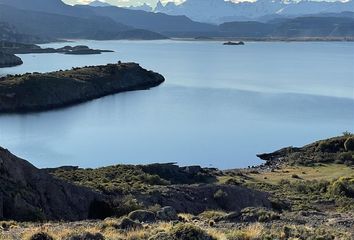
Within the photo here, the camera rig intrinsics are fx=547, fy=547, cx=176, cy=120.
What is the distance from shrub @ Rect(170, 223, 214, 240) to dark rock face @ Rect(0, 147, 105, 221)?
7.25 meters

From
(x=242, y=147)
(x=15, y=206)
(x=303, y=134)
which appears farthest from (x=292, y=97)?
(x=15, y=206)

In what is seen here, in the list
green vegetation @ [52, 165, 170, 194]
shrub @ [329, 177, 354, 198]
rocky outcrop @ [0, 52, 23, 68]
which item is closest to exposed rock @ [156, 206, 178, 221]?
green vegetation @ [52, 165, 170, 194]

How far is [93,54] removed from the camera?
182750 mm

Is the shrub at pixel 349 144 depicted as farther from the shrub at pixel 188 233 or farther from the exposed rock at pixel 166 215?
the shrub at pixel 188 233

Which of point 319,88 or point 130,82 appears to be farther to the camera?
point 130,82

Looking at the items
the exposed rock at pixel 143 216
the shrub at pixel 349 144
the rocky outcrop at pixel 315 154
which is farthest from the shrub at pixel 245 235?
the shrub at pixel 349 144

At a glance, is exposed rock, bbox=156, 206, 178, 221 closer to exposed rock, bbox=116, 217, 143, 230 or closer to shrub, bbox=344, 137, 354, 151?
exposed rock, bbox=116, 217, 143, 230

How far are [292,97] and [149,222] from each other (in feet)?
246

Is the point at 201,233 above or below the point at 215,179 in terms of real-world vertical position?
above

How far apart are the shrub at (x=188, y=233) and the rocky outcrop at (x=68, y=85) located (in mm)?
68605

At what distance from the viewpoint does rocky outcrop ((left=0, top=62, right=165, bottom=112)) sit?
7811 cm

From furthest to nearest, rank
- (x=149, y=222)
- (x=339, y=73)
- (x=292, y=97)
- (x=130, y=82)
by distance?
(x=339, y=73)
(x=130, y=82)
(x=292, y=97)
(x=149, y=222)

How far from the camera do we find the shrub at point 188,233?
9.33 metres

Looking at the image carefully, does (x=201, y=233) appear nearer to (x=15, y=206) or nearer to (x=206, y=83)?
(x=15, y=206)
